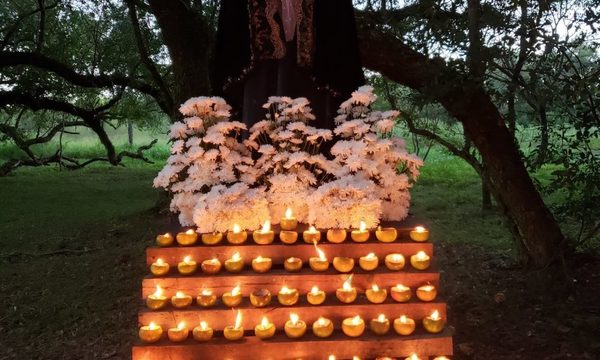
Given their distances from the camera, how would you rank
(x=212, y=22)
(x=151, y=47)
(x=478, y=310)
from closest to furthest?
1. (x=478, y=310)
2. (x=212, y=22)
3. (x=151, y=47)

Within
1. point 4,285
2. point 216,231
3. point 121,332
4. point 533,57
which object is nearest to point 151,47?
point 4,285

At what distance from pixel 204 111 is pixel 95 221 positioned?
8328 millimetres

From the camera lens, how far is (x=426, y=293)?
10.6 feet

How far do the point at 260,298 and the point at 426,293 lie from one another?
100 cm

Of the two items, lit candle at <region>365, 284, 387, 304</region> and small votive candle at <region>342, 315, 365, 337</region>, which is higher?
lit candle at <region>365, 284, 387, 304</region>

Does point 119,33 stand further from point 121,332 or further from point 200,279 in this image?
point 200,279

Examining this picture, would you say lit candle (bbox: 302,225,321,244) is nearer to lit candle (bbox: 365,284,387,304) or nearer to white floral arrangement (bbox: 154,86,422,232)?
white floral arrangement (bbox: 154,86,422,232)

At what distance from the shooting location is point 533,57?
5762mm

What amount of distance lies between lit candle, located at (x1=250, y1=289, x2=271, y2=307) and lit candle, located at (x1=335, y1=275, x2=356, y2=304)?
43 centimetres

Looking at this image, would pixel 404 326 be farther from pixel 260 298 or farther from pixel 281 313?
pixel 260 298

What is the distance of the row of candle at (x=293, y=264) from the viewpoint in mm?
3262

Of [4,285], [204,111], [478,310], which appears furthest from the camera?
[4,285]

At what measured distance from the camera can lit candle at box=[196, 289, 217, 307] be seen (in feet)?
10.5

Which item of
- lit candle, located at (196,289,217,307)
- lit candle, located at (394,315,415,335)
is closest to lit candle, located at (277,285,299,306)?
lit candle, located at (196,289,217,307)
